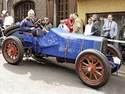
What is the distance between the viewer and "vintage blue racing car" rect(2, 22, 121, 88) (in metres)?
9.13

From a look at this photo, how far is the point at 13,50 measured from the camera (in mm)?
11031

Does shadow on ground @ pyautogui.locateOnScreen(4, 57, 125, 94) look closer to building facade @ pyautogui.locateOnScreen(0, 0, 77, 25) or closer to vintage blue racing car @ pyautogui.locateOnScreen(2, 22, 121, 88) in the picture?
vintage blue racing car @ pyautogui.locateOnScreen(2, 22, 121, 88)

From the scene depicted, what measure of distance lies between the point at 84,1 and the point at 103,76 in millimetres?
7971

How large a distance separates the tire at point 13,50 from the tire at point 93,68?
2166 millimetres

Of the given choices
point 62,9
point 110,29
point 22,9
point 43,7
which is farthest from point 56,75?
point 22,9

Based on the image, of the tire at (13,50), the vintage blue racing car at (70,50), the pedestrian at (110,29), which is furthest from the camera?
the pedestrian at (110,29)

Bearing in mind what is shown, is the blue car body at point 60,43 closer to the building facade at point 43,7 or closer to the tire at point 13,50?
the tire at point 13,50

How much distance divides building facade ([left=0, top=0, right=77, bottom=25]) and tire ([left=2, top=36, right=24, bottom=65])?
649cm

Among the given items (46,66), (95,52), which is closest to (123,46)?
(46,66)

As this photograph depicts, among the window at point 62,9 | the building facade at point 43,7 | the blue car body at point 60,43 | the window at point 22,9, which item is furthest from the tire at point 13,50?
the window at point 22,9

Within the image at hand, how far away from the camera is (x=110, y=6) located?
1514cm

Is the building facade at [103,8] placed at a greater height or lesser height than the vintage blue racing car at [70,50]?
greater

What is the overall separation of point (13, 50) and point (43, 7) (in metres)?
7.86

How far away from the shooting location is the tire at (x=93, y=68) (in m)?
8.94
